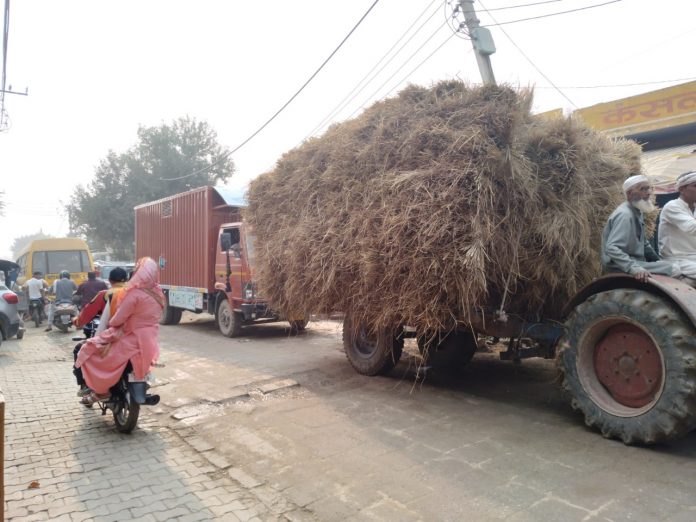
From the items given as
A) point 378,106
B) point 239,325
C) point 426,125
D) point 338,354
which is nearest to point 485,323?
point 426,125

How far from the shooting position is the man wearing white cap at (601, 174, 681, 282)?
382 cm

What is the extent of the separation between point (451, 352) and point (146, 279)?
3.77 meters

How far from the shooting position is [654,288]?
12.0 feet

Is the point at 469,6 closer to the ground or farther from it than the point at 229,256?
farther from it

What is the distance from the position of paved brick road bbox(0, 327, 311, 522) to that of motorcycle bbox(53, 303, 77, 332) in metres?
6.80

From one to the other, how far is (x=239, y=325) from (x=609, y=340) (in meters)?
7.42

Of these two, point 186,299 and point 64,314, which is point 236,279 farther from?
point 64,314

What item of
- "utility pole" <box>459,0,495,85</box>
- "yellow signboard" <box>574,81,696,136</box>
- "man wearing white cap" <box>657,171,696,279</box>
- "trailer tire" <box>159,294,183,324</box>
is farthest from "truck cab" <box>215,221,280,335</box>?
"yellow signboard" <box>574,81,696,136</box>

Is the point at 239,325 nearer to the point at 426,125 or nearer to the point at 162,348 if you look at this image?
the point at 162,348

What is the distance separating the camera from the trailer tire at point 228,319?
9.77m

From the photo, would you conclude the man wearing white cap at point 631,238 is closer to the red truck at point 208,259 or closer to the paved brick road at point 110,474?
the paved brick road at point 110,474

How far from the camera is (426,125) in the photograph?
4512 mm

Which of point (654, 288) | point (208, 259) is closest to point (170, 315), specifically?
point (208, 259)

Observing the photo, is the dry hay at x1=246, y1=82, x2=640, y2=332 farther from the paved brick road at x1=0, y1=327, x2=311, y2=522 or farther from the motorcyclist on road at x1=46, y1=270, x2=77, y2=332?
the motorcyclist on road at x1=46, y1=270, x2=77, y2=332
